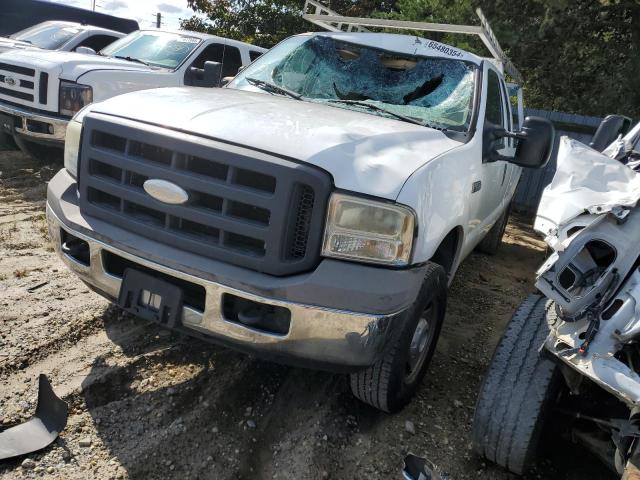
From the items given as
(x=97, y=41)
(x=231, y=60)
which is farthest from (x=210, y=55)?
(x=97, y=41)

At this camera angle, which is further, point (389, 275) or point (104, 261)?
point (104, 261)

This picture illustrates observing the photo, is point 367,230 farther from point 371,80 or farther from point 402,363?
point 371,80

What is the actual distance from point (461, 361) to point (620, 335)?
1761 mm

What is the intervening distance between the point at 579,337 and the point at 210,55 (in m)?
6.74

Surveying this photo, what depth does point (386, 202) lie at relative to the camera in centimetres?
226

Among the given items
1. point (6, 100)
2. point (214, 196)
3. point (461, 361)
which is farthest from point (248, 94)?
point (6, 100)

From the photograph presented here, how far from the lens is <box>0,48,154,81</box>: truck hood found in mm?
6223

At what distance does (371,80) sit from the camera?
377 centimetres

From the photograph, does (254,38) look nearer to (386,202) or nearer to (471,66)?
(471,66)

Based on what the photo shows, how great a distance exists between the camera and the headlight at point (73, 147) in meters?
2.86

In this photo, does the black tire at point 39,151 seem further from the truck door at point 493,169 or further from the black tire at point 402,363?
the black tire at point 402,363

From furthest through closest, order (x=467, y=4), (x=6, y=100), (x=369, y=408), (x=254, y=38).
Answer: (x=254, y=38) < (x=467, y=4) < (x=6, y=100) < (x=369, y=408)

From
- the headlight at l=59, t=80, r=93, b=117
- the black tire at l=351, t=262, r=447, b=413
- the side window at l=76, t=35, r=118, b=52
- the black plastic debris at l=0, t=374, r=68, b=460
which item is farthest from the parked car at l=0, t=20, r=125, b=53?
the black tire at l=351, t=262, r=447, b=413

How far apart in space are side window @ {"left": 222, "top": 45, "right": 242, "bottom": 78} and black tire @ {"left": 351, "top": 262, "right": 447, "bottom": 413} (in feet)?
20.3
